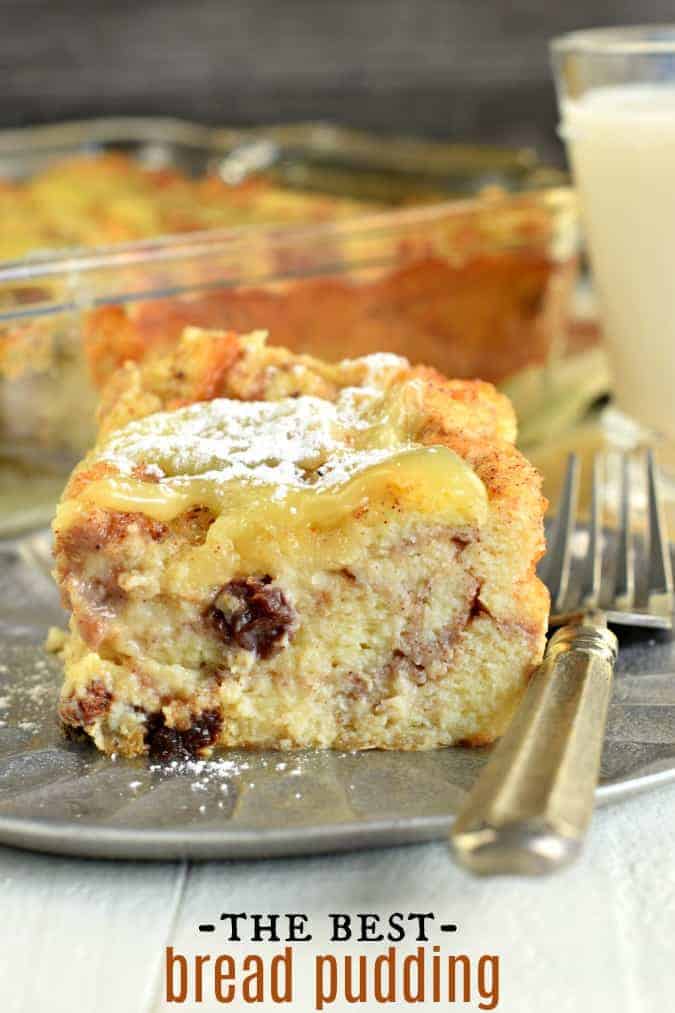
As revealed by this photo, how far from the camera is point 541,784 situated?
1.03 meters

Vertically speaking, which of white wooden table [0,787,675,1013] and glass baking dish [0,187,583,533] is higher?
glass baking dish [0,187,583,533]

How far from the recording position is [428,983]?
1.08 meters

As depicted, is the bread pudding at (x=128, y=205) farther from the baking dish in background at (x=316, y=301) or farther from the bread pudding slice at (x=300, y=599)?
the bread pudding slice at (x=300, y=599)

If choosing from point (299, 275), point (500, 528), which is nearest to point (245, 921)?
point (500, 528)

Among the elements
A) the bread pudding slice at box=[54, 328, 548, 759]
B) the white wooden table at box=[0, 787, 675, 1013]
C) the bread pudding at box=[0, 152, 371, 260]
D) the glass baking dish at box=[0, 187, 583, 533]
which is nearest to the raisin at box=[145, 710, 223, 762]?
the bread pudding slice at box=[54, 328, 548, 759]

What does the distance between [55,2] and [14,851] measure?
132 inches

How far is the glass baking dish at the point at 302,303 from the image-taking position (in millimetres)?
2178

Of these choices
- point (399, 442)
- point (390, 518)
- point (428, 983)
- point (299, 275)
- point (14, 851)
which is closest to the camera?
point (428, 983)

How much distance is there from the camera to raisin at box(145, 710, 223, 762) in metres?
1.37

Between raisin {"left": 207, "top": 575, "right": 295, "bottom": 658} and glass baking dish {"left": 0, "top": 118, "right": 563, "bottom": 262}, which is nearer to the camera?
raisin {"left": 207, "top": 575, "right": 295, "bottom": 658}

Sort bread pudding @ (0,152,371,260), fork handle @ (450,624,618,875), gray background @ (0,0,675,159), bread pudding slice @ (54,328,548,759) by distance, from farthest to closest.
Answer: gray background @ (0,0,675,159) → bread pudding @ (0,152,371,260) → bread pudding slice @ (54,328,548,759) → fork handle @ (450,624,618,875)

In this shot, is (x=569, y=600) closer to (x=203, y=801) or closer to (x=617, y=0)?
(x=203, y=801)

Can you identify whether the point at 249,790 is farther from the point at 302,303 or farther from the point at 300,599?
the point at 302,303

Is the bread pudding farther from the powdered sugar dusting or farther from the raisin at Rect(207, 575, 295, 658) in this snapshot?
the raisin at Rect(207, 575, 295, 658)
